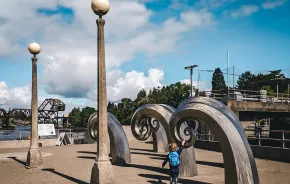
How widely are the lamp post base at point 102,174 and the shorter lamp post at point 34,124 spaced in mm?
5616

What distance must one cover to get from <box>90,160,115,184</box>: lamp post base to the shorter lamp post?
562cm

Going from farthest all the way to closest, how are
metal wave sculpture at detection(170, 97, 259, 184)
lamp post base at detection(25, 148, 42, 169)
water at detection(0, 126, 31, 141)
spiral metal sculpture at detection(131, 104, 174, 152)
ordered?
water at detection(0, 126, 31, 141) < spiral metal sculpture at detection(131, 104, 174, 152) < lamp post base at detection(25, 148, 42, 169) < metal wave sculpture at detection(170, 97, 259, 184)

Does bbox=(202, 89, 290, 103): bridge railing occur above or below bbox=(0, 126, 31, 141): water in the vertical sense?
above

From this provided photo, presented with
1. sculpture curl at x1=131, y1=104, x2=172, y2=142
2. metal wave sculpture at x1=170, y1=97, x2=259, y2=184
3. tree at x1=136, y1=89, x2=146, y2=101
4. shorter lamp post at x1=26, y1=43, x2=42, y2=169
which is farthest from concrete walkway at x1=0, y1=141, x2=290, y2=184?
tree at x1=136, y1=89, x2=146, y2=101

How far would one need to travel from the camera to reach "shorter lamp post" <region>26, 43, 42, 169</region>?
45.1 feet

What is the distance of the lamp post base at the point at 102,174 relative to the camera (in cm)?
901

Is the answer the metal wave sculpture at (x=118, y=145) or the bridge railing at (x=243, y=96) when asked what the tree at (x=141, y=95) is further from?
the metal wave sculpture at (x=118, y=145)

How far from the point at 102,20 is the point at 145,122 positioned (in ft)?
28.5

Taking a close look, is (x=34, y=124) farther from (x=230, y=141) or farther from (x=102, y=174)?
(x=230, y=141)

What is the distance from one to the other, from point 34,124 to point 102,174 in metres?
6.16

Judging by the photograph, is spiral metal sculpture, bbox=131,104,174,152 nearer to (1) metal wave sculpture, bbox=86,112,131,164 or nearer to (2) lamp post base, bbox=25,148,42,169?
(1) metal wave sculpture, bbox=86,112,131,164

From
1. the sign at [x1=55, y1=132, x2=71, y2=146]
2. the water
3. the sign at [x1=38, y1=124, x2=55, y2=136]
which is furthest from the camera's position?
the water

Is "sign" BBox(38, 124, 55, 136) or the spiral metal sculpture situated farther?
"sign" BBox(38, 124, 55, 136)

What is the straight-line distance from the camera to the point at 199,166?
1384cm
